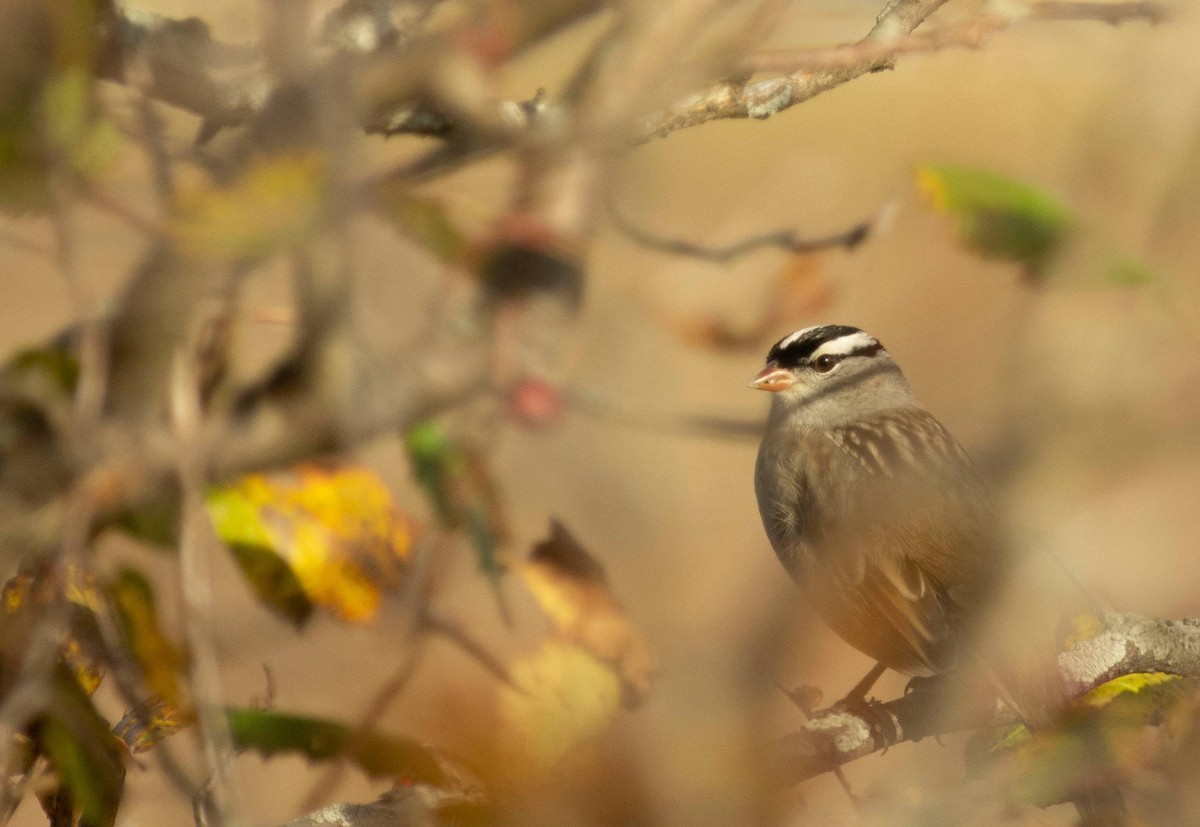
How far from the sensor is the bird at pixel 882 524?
2666 mm

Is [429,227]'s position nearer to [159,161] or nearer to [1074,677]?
[159,161]

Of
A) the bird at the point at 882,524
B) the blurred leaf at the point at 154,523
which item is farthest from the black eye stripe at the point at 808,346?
the blurred leaf at the point at 154,523

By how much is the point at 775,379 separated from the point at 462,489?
5.24 ft

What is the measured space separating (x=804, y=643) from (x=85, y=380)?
1.20m

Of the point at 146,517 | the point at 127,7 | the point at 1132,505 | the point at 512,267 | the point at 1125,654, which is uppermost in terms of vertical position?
the point at 127,7

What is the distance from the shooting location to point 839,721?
2.09 metres

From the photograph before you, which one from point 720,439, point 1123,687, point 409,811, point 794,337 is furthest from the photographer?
point 794,337

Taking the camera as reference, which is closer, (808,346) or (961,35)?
(961,35)

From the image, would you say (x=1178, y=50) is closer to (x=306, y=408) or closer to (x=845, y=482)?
(x=306, y=408)

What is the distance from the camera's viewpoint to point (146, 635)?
6.25 feet

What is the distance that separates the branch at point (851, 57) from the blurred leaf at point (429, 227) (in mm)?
321

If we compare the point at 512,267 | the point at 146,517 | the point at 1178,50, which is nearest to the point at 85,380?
the point at 146,517

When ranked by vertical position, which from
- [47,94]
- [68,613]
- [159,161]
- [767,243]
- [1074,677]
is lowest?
[1074,677]

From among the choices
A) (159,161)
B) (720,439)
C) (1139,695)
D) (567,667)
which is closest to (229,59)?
(159,161)
